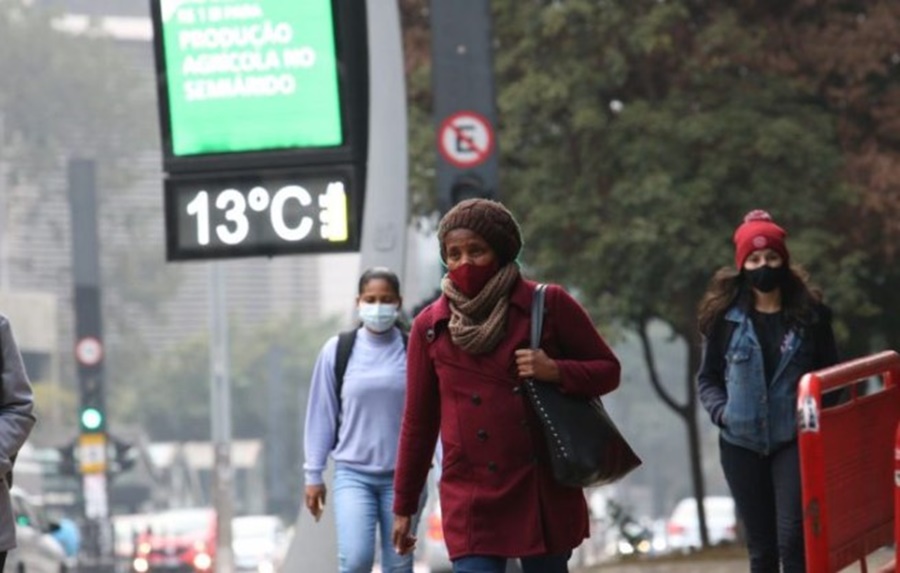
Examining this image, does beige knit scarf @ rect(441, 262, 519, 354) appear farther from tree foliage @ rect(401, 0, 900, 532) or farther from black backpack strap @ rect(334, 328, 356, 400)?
tree foliage @ rect(401, 0, 900, 532)

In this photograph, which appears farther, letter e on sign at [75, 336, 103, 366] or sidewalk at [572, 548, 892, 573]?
letter e on sign at [75, 336, 103, 366]

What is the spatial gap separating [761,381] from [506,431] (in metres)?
2.84

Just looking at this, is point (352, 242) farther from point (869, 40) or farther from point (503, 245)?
point (869, 40)

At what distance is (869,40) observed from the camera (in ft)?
90.6

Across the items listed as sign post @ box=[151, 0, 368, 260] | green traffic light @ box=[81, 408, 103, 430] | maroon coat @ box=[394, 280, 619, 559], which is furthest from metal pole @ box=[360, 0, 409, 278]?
green traffic light @ box=[81, 408, 103, 430]

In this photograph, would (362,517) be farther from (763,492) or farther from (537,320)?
(537,320)

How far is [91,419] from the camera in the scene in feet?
143

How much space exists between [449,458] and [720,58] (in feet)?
64.5

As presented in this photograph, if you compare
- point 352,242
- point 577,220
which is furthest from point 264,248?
point 577,220

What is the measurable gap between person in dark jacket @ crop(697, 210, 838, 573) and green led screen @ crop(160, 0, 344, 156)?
560 cm

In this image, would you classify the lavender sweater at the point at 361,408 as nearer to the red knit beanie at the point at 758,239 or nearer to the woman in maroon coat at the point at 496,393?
the red knit beanie at the point at 758,239

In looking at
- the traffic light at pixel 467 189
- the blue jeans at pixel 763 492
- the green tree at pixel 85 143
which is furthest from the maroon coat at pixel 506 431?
the green tree at pixel 85 143

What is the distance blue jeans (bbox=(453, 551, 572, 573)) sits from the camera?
8.56 meters

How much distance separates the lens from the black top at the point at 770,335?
11.2 meters
